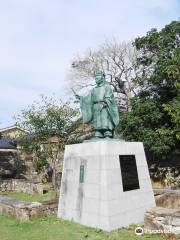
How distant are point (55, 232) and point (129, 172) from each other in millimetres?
2482

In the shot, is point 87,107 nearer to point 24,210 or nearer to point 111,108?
point 111,108

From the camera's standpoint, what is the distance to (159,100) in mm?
20547

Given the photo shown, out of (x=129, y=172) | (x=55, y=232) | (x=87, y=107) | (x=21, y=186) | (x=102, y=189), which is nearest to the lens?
(x=55, y=232)

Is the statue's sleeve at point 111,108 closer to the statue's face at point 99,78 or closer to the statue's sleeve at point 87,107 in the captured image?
the statue's face at point 99,78

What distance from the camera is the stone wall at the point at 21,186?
1703 centimetres

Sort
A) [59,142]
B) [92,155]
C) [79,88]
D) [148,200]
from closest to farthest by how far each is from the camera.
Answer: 1. [92,155]
2. [148,200]
3. [59,142]
4. [79,88]

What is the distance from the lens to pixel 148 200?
9.09 meters

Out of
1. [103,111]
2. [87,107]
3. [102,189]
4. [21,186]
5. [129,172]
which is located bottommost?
[102,189]

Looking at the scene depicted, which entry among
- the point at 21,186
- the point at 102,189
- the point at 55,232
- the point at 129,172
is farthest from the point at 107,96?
the point at 21,186

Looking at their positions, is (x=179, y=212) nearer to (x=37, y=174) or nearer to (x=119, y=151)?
(x=119, y=151)

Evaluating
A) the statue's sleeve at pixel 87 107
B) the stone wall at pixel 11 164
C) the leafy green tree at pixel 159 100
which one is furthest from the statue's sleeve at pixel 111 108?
the stone wall at pixel 11 164

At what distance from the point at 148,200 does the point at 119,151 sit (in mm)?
1717

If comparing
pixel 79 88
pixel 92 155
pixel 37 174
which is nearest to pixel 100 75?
pixel 92 155

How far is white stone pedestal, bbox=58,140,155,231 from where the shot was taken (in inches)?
313
